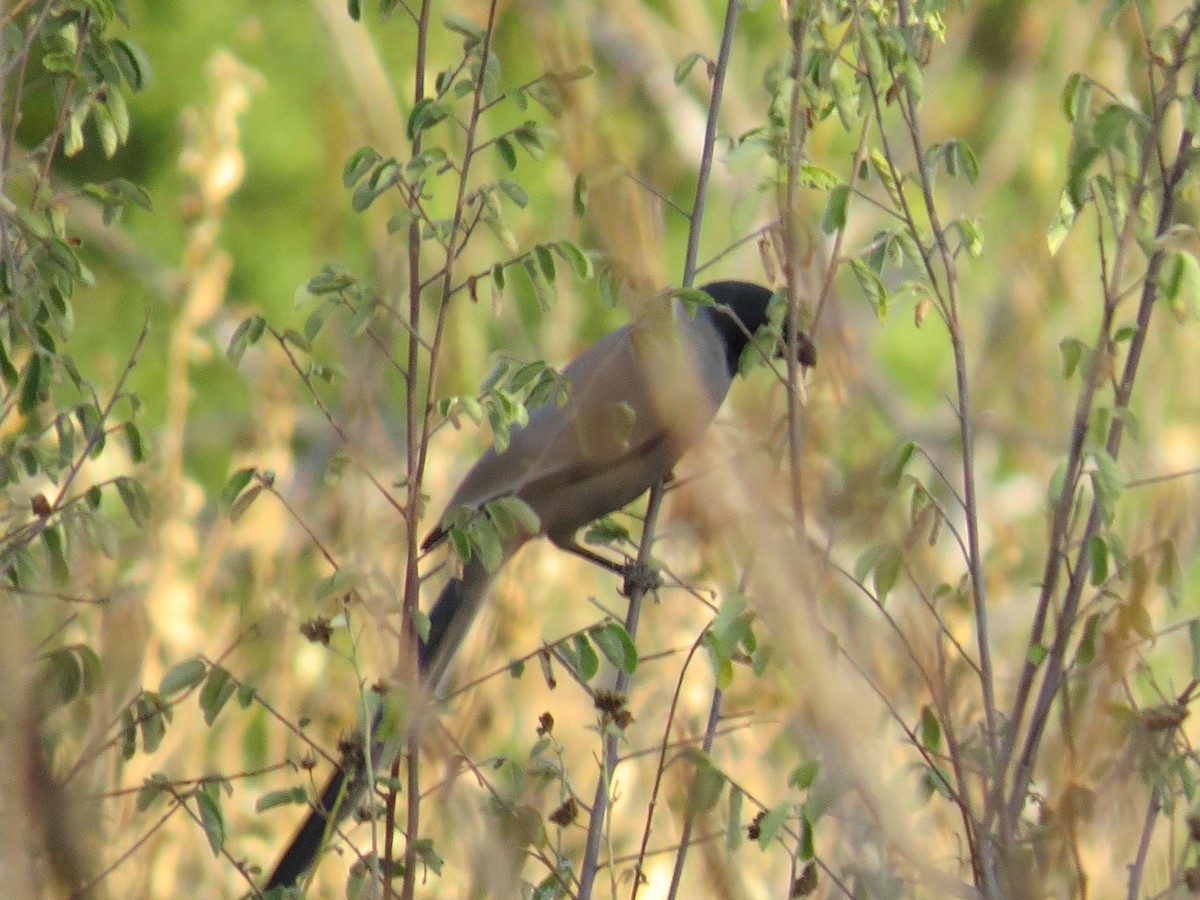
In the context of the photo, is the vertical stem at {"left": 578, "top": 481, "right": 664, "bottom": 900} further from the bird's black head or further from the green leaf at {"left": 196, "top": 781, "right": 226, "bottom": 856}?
the bird's black head

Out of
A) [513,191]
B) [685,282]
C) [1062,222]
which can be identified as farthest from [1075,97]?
[513,191]

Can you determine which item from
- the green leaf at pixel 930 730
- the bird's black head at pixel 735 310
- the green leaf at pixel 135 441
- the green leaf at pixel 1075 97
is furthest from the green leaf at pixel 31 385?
the bird's black head at pixel 735 310

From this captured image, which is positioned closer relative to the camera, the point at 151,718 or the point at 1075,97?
the point at 1075,97

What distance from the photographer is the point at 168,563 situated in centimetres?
384

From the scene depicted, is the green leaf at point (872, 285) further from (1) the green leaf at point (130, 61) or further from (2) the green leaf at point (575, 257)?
(1) the green leaf at point (130, 61)

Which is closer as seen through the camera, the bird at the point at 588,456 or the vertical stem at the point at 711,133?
the vertical stem at the point at 711,133

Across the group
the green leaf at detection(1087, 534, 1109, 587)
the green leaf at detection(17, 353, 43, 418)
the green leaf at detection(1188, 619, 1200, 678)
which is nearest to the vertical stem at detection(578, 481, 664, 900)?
the green leaf at detection(1087, 534, 1109, 587)

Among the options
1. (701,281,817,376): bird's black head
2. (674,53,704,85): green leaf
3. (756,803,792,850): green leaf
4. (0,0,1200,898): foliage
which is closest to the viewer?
(0,0,1200,898): foliage

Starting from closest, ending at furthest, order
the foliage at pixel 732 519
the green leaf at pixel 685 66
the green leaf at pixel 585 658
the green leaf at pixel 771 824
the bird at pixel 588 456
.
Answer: the foliage at pixel 732 519 → the green leaf at pixel 771 824 → the green leaf at pixel 585 658 → the green leaf at pixel 685 66 → the bird at pixel 588 456

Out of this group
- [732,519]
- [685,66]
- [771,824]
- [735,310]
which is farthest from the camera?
[735,310]

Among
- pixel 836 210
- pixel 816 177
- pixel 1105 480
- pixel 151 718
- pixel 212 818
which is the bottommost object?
pixel 212 818

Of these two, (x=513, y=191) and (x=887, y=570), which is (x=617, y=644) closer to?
(x=887, y=570)

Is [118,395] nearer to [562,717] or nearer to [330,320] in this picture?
[330,320]

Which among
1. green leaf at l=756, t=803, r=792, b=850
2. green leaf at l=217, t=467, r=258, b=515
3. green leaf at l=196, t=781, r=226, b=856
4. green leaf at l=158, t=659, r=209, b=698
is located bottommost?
green leaf at l=196, t=781, r=226, b=856
